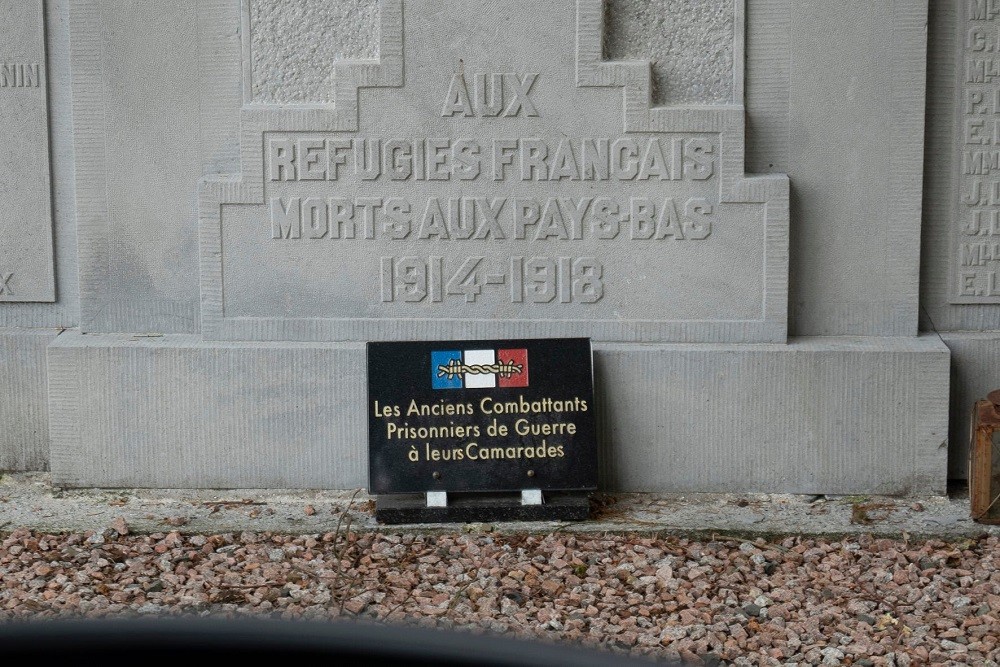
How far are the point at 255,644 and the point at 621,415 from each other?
4.40 metres

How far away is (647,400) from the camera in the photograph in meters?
5.52

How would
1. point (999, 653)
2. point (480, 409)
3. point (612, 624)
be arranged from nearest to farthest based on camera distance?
point (999, 653), point (612, 624), point (480, 409)

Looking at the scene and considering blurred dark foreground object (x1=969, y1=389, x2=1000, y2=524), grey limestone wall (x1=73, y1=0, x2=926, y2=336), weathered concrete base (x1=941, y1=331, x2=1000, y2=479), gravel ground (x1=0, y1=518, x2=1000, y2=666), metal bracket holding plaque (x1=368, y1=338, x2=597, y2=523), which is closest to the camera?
gravel ground (x1=0, y1=518, x2=1000, y2=666)

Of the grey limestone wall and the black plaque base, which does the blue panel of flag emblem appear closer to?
the black plaque base

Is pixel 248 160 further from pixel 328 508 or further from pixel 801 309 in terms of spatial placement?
pixel 801 309

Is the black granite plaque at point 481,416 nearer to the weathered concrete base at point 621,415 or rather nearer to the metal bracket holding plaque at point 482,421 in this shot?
the metal bracket holding plaque at point 482,421

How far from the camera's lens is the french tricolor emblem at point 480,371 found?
5.39 m

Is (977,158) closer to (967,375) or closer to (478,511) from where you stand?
(967,375)

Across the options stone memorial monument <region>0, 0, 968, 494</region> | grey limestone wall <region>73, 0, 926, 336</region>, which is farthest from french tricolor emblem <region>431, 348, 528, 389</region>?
grey limestone wall <region>73, 0, 926, 336</region>

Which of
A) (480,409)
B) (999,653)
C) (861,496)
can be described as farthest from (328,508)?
(999,653)

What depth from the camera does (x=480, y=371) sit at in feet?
17.7

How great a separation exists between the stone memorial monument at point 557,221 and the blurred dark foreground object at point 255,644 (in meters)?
4.33

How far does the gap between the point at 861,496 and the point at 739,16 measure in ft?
7.05

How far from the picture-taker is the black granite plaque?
5.34 m
